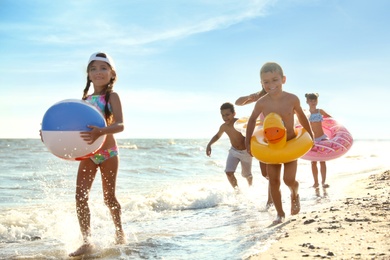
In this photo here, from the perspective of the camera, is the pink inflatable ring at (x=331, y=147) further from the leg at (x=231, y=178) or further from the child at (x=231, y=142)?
the leg at (x=231, y=178)

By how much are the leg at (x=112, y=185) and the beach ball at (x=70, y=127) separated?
360mm

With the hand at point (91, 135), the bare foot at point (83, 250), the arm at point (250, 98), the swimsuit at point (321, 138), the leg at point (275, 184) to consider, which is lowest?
the bare foot at point (83, 250)

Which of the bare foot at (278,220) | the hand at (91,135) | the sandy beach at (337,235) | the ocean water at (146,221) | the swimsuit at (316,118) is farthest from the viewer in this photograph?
the swimsuit at (316,118)

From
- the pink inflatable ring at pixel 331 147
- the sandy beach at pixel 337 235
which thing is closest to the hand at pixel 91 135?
the sandy beach at pixel 337 235

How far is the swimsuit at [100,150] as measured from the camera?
4.46 m

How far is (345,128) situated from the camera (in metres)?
9.20

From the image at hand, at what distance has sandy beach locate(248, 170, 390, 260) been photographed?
3.11m

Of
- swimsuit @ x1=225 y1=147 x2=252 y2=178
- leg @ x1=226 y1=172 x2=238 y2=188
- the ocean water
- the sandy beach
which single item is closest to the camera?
the sandy beach

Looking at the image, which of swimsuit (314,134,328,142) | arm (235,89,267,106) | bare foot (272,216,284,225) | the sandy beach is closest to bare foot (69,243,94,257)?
the sandy beach

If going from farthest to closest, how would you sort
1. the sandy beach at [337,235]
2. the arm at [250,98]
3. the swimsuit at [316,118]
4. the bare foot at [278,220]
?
the swimsuit at [316,118] < the arm at [250,98] < the bare foot at [278,220] < the sandy beach at [337,235]

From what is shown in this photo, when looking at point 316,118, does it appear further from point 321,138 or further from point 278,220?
point 278,220

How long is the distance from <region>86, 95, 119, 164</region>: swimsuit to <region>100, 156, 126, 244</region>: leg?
0.14 feet

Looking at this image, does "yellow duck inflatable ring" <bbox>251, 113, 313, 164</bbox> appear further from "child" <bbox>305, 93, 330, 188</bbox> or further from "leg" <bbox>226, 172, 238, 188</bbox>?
"child" <bbox>305, 93, 330, 188</bbox>

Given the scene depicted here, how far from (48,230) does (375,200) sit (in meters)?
4.20
